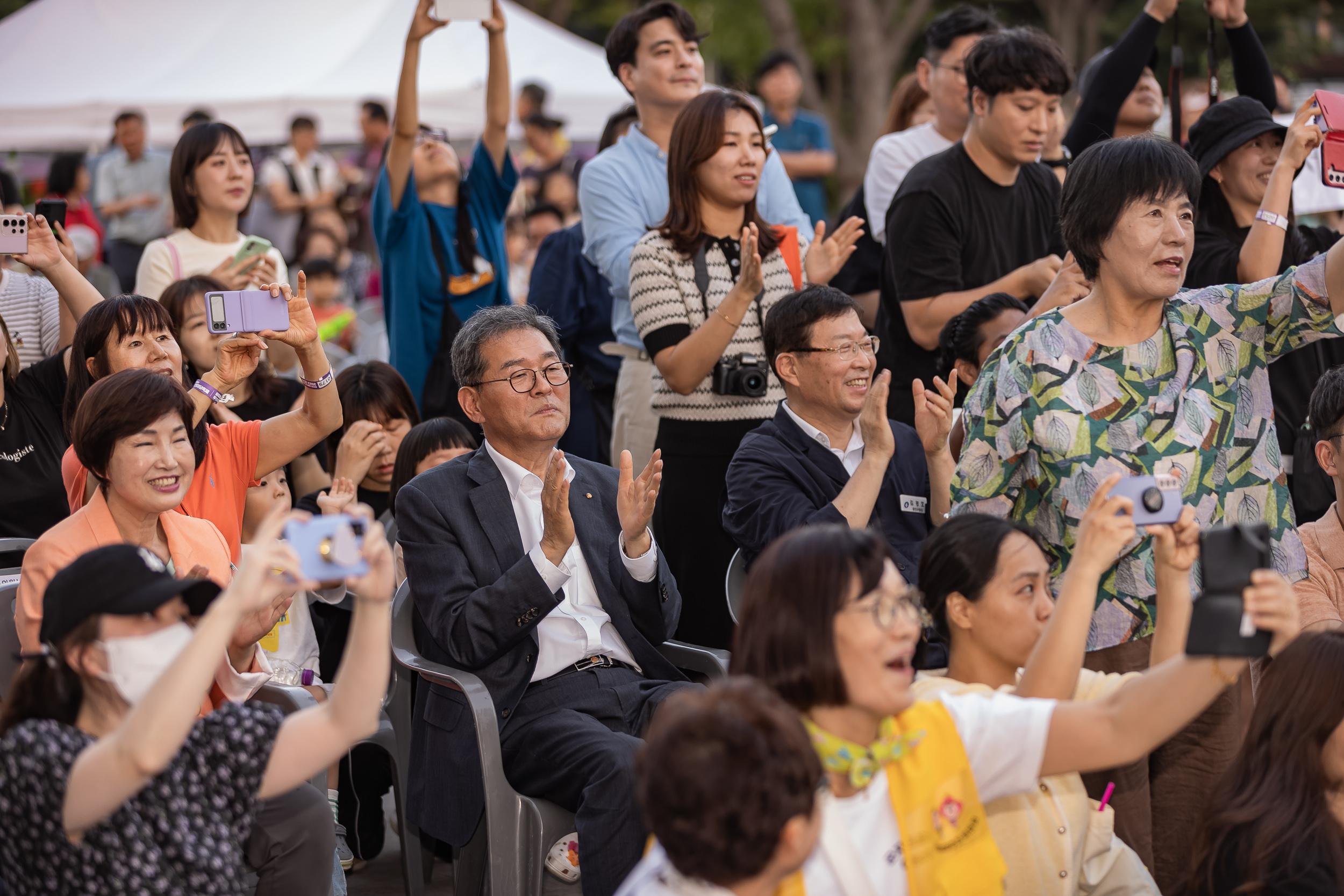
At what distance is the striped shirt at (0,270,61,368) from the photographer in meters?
4.61

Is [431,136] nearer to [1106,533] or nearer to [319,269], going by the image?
[319,269]

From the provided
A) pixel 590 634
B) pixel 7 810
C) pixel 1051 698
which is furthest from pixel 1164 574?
pixel 7 810

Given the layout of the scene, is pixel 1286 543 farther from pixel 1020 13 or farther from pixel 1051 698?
pixel 1020 13

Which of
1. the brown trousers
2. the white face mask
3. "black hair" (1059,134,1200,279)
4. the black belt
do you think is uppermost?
"black hair" (1059,134,1200,279)

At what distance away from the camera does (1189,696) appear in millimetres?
2119

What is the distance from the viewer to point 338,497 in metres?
3.46

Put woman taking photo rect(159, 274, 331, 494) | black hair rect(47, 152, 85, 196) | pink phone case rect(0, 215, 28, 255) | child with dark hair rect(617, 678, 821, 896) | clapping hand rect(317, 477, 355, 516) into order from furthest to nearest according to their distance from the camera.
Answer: black hair rect(47, 152, 85, 196), woman taking photo rect(159, 274, 331, 494), pink phone case rect(0, 215, 28, 255), clapping hand rect(317, 477, 355, 516), child with dark hair rect(617, 678, 821, 896)

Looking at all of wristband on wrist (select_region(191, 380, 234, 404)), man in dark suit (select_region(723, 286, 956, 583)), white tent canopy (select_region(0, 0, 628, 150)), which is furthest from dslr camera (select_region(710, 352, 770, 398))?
white tent canopy (select_region(0, 0, 628, 150))

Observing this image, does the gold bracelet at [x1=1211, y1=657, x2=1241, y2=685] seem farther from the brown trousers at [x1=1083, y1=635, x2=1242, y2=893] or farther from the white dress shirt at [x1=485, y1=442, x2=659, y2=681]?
the white dress shirt at [x1=485, y1=442, x2=659, y2=681]

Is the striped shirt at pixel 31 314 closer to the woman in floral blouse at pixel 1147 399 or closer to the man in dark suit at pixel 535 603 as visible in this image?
the man in dark suit at pixel 535 603

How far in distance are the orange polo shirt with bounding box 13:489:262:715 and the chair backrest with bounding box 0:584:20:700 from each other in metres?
0.04

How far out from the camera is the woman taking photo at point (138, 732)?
2.03m

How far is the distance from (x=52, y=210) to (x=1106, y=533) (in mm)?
3455

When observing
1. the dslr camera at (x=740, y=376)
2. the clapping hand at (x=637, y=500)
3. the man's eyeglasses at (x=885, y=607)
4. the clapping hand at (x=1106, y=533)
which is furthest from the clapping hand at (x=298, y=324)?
the clapping hand at (x=1106, y=533)
